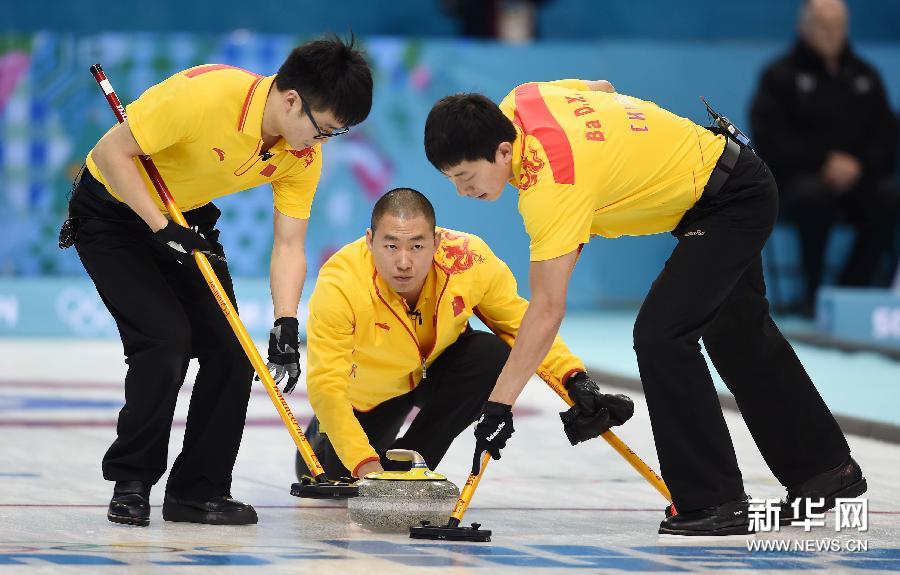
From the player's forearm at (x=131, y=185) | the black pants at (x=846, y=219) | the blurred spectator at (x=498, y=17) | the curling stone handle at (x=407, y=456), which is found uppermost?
the blurred spectator at (x=498, y=17)

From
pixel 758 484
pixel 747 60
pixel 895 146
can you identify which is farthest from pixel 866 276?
pixel 758 484

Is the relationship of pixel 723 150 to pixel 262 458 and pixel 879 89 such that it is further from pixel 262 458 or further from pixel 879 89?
pixel 879 89

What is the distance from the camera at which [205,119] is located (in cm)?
538

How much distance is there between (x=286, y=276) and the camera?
19.0ft

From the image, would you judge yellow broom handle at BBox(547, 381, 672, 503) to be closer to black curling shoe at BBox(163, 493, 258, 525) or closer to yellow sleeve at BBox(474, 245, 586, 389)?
yellow sleeve at BBox(474, 245, 586, 389)

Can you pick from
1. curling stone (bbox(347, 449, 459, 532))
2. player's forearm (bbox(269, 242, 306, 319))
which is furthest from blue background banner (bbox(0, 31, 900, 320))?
curling stone (bbox(347, 449, 459, 532))

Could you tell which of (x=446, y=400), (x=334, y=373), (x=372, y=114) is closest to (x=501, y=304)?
(x=446, y=400)

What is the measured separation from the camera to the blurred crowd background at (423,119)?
40.7ft

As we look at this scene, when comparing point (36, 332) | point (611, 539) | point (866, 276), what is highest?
point (866, 276)

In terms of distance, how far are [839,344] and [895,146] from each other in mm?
2447

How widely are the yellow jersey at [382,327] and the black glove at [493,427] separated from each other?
52cm

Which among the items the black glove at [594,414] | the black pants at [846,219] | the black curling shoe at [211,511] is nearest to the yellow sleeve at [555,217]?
the black glove at [594,414]

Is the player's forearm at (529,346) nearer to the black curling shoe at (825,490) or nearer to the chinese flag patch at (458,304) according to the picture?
the chinese flag patch at (458,304)

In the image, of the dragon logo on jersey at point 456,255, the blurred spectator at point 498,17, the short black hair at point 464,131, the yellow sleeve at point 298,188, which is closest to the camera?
the short black hair at point 464,131
